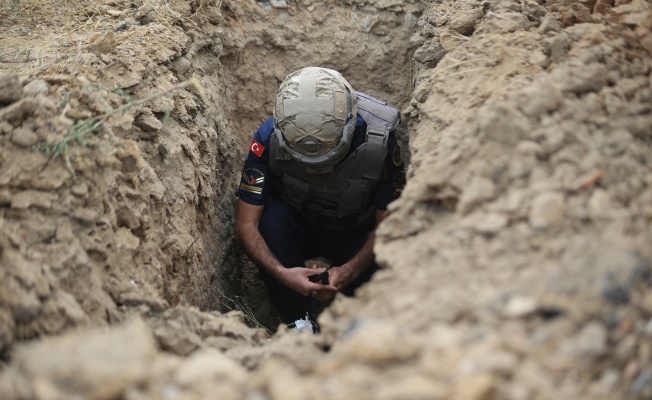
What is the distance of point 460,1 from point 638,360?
3055 mm

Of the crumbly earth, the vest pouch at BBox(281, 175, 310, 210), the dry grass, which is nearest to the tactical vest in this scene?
the vest pouch at BBox(281, 175, 310, 210)

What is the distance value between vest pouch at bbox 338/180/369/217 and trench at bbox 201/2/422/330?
90 centimetres

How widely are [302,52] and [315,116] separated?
149cm

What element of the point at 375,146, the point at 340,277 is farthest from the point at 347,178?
the point at 340,277

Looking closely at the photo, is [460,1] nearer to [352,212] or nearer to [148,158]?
[352,212]

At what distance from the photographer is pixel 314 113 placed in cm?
366

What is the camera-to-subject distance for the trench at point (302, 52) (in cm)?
485

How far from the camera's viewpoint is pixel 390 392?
159cm

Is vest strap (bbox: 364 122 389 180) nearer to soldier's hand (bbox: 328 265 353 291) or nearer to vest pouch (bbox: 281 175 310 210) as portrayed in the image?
vest pouch (bbox: 281 175 310 210)

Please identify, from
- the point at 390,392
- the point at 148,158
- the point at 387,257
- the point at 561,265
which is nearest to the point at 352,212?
the point at 148,158

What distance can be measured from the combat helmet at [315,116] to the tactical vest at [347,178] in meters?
0.14

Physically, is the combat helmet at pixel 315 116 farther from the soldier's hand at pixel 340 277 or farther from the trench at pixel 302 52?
the trench at pixel 302 52

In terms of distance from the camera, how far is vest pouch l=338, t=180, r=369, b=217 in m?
4.16

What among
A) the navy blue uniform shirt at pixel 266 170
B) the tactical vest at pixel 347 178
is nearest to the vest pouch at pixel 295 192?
the tactical vest at pixel 347 178
